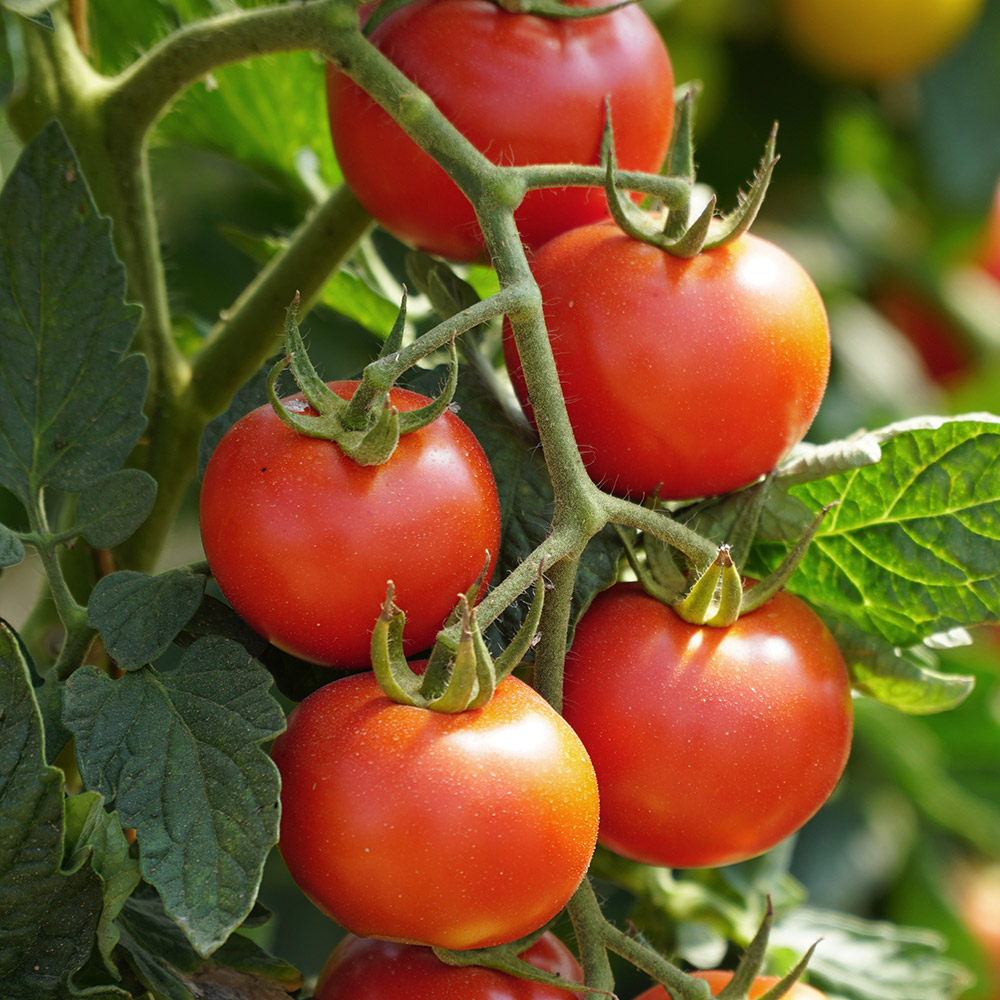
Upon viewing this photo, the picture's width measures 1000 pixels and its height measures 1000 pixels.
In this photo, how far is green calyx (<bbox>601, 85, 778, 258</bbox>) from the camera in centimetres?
48

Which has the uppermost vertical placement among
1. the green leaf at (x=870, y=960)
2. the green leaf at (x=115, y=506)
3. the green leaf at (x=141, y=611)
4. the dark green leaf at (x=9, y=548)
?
the dark green leaf at (x=9, y=548)

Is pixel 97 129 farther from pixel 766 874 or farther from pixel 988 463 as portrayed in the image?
pixel 766 874

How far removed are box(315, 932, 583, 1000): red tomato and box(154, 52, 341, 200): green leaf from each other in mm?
494

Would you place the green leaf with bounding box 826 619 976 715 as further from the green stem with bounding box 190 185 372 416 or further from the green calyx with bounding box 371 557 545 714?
the green stem with bounding box 190 185 372 416

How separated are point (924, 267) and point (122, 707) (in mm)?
1440

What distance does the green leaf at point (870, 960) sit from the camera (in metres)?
0.68

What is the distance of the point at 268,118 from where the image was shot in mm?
765

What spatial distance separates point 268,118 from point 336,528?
0.43 meters

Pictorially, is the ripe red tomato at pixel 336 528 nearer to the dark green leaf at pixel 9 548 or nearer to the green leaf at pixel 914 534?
the dark green leaf at pixel 9 548

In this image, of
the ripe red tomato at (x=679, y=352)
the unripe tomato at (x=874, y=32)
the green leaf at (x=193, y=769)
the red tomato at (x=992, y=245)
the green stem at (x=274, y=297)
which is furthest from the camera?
the red tomato at (x=992, y=245)

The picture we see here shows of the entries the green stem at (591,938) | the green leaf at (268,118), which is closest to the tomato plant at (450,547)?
the green stem at (591,938)

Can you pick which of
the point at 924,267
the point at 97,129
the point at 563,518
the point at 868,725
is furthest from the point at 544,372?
the point at 924,267

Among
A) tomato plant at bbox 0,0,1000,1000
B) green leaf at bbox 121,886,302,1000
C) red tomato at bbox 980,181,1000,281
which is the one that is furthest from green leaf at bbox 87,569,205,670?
red tomato at bbox 980,181,1000,281

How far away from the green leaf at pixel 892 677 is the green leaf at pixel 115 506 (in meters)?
0.32
